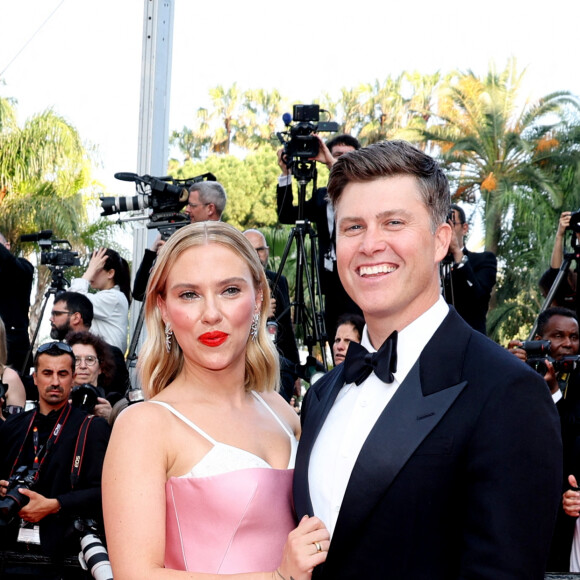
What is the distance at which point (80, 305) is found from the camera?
618 cm

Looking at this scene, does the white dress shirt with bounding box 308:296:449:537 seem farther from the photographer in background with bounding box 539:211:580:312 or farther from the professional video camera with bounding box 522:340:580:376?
the photographer in background with bounding box 539:211:580:312

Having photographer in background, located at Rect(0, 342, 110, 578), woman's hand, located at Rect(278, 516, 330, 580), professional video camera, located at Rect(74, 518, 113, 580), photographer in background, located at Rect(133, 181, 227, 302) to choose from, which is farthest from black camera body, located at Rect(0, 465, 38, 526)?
woman's hand, located at Rect(278, 516, 330, 580)

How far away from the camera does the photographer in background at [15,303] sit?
647cm

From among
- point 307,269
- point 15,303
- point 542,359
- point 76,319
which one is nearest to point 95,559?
point 542,359

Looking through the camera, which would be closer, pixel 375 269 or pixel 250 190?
pixel 375 269

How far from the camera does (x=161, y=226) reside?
5.55 meters

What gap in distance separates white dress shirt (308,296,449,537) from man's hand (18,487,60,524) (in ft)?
8.39

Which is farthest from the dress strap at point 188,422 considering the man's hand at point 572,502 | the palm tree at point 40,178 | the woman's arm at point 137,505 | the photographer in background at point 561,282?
the palm tree at point 40,178

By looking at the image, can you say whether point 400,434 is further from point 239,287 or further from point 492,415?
point 239,287

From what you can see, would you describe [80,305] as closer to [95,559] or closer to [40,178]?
[95,559]

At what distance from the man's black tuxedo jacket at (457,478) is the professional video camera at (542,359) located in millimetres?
2689

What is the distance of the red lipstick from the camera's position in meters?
2.46

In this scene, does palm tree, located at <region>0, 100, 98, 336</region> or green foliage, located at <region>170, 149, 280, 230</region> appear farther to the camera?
green foliage, located at <region>170, 149, 280, 230</region>

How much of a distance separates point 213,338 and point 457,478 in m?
0.97
